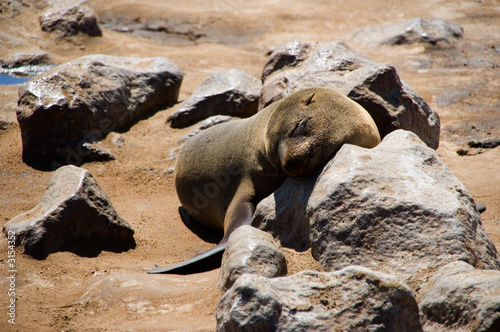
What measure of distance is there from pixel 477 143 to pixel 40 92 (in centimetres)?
607

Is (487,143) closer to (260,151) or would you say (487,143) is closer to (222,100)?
(260,151)

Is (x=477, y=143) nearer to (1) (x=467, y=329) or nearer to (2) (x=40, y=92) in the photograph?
(1) (x=467, y=329)

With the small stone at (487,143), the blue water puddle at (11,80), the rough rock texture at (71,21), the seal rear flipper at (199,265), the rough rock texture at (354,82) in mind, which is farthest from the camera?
the rough rock texture at (71,21)

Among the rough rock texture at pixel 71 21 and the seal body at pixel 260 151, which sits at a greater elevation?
the seal body at pixel 260 151

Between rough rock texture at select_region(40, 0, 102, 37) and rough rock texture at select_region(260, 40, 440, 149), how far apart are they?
6.53 m

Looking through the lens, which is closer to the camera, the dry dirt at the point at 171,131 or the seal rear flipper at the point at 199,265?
the dry dirt at the point at 171,131

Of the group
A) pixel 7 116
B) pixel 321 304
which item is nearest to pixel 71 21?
pixel 7 116

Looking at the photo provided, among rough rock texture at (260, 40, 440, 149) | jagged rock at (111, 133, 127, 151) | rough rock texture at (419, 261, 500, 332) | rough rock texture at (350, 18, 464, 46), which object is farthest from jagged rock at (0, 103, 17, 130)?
rough rock texture at (350, 18, 464, 46)

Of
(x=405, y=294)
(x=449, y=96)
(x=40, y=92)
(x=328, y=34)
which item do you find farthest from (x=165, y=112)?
(x=405, y=294)

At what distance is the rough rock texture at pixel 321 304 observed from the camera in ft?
8.68

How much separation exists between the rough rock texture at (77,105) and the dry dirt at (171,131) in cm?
30

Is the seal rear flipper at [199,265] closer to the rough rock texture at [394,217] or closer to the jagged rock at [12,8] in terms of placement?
the rough rock texture at [394,217]

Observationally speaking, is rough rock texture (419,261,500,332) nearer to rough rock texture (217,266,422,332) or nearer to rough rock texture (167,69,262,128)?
rough rock texture (217,266,422,332)

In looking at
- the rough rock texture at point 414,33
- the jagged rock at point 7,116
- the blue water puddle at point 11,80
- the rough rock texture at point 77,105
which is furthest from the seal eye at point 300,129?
the rough rock texture at point 414,33
